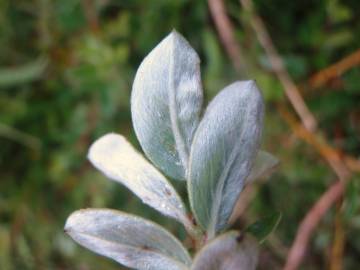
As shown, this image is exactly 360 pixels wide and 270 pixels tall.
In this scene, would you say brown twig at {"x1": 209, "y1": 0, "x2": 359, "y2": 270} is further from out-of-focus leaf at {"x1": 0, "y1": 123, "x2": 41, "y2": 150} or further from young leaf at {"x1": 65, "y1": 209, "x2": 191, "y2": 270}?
young leaf at {"x1": 65, "y1": 209, "x2": 191, "y2": 270}

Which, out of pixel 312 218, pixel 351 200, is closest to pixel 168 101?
pixel 351 200

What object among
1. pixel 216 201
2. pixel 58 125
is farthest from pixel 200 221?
pixel 58 125

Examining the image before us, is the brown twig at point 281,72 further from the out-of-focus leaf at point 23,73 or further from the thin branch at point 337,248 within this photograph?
the out-of-focus leaf at point 23,73

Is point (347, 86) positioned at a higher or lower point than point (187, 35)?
lower

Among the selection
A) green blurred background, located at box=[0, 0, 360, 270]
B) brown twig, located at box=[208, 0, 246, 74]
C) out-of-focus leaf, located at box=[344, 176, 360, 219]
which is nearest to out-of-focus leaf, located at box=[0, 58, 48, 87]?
green blurred background, located at box=[0, 0, 360, 270]

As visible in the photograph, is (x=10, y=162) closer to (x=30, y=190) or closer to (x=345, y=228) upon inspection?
(x=30, y=190)

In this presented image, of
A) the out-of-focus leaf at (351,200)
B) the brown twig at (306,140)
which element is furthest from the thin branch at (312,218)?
the out-of-focus leaf at (351,200)
